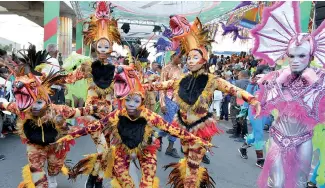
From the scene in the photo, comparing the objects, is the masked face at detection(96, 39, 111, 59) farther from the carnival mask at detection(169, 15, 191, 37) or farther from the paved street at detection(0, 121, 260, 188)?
the paved street at detection(0, 121, 260, 188)

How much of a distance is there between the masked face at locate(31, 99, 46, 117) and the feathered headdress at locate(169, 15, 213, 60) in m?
1.56

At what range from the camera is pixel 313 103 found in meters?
3.33

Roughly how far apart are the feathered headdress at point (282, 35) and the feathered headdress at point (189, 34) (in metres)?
0.53

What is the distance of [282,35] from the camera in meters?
3.69

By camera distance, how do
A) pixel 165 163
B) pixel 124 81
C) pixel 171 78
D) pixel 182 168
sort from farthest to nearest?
pixel 171 78 → pixel 165 163 → pixel 182 168 → pixel 124 81

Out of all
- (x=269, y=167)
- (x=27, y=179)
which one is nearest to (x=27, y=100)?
(x=27, y=179)

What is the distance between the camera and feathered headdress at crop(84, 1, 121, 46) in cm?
453

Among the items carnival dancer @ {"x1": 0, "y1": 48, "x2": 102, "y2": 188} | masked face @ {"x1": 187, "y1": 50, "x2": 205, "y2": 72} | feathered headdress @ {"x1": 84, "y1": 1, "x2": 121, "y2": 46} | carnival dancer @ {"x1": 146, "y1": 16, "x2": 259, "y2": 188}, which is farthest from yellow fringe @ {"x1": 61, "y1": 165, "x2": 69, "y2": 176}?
masked face @ {"x1": 187, "y1": 50, "x2": 205, "y2": 72}

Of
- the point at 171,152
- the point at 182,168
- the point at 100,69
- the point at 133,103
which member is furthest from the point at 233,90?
the point at 171,152

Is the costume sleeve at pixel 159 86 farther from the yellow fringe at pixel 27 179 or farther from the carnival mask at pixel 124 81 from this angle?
the yellow fringe at pixel 27 179

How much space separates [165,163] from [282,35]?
10.0ft

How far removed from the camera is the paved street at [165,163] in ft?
16.4

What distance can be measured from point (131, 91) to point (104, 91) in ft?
3.71

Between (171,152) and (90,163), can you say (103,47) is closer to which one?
(90,163)
